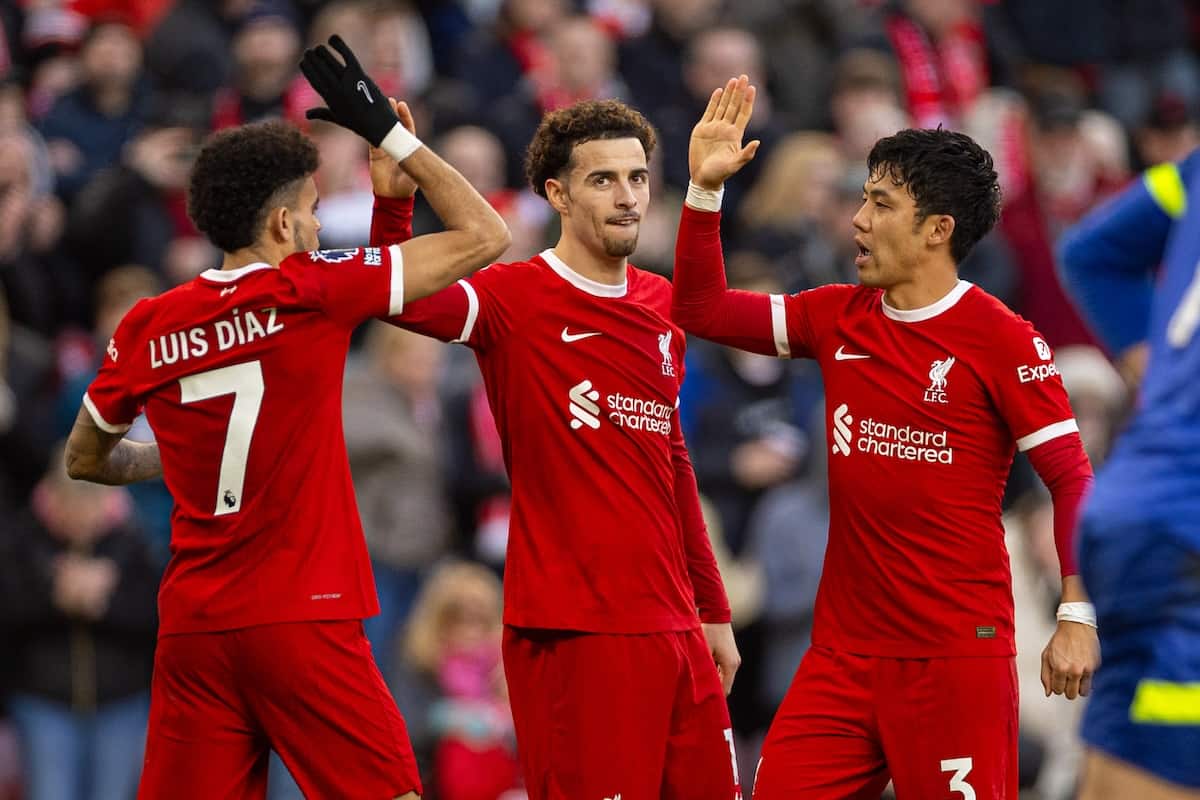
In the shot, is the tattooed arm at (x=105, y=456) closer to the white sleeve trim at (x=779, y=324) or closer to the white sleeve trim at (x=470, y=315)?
the white sleeve trim at (x=470, y=315)

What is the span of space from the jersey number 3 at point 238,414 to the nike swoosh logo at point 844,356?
1.89m

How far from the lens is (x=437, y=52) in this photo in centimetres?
1423

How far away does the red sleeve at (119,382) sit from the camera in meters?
6.25

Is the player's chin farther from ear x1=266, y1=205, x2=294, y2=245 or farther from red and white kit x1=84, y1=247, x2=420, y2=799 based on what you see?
ear x1=266, y1=205, x2=294, y2=245

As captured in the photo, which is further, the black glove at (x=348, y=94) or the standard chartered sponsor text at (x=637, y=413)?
the standard chartered sponsor text at (x=637, y=413)

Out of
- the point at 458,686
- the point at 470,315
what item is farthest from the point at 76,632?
the point at 470,315

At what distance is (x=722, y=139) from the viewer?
652 centimetres

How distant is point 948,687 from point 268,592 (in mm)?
2132

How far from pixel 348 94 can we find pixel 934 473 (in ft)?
7.17

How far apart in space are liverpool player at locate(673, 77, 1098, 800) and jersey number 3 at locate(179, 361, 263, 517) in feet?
4.72

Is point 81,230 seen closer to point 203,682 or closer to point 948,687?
point 203,682

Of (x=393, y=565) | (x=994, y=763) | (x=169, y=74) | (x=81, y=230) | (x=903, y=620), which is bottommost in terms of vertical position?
(x=994, y=763)

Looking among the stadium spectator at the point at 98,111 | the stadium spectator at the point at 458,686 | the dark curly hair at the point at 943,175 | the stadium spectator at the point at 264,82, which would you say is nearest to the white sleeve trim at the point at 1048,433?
the dark curly hair at the point at 943,175

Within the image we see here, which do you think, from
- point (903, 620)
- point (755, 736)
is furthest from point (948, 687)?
point (755, 736)
